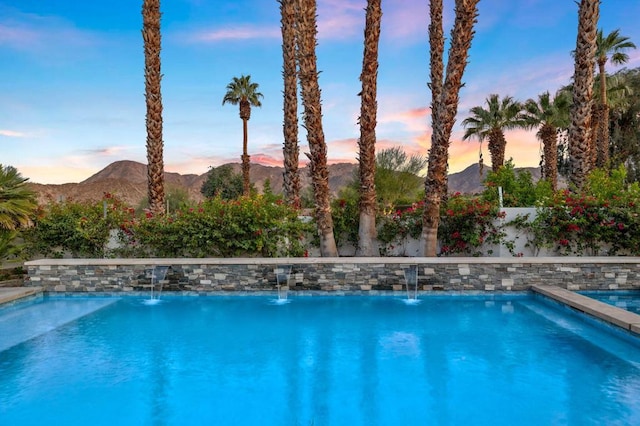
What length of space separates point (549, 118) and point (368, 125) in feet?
71.9

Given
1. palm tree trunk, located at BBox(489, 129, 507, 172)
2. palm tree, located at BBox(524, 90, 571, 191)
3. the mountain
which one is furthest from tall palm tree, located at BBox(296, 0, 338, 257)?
the mountain

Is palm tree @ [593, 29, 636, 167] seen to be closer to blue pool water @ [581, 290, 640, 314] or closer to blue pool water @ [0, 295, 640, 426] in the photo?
blue pool water @ [581, 290, 640, 314]

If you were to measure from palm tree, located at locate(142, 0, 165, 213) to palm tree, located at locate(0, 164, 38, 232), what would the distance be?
3271mm

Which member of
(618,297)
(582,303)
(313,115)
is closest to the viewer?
(582,303)

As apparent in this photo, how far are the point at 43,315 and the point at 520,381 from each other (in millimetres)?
8590

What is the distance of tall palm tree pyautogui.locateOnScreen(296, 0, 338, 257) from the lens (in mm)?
11359

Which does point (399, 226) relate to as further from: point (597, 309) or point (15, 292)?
point (15, 292)

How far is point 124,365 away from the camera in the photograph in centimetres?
611

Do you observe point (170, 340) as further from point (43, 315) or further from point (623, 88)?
point (623, 88)

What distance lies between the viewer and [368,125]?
12219 millimetres

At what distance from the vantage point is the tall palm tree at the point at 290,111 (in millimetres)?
14500

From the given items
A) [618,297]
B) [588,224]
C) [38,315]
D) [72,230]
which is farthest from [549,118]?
[38,315]

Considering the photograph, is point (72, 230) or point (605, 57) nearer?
point (72, 230)

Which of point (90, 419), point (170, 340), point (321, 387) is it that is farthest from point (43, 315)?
point (321, 387)
